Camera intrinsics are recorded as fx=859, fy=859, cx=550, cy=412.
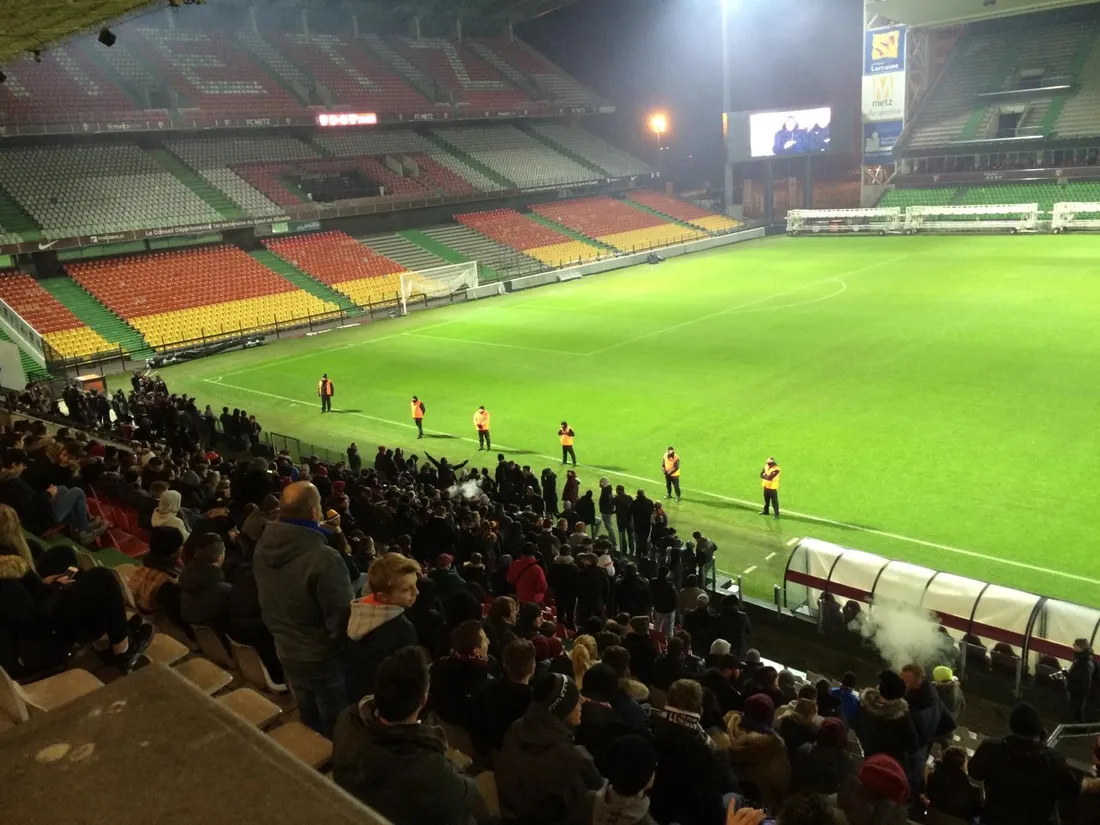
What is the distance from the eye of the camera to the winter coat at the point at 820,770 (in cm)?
525

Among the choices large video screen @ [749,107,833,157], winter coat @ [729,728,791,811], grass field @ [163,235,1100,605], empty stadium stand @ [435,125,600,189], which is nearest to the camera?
winter coat @ [729,728,791,811]

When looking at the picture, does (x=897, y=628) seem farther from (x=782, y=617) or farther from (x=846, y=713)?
(x=846, y=713)

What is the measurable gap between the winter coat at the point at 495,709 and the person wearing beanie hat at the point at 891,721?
8.83 feet

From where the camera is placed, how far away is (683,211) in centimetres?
6612

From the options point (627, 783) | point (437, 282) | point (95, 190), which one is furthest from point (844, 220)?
point (627, 783)

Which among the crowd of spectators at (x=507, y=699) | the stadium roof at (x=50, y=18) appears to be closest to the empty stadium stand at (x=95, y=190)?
the stadium roof at (x=50, y=18)

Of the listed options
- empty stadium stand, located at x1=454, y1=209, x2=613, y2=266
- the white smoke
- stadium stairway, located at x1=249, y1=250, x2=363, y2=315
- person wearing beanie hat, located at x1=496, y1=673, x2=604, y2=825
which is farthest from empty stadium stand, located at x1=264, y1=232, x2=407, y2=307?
person wearing beanie hat, located at x1=496, y1=673, x2=604, y2=825

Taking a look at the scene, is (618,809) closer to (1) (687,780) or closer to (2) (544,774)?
(2) (544,774)

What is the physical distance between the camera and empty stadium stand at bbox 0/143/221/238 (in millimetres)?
39562

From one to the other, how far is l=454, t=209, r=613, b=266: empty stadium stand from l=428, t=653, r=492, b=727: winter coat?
159ft

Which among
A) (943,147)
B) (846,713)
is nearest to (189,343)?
(846,713)

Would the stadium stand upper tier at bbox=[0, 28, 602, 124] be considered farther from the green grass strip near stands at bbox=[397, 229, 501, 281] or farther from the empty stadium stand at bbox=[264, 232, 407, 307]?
the green grass strip near stands at bbox=[397, 229, 501, 281]

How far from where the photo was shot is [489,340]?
1366 inches

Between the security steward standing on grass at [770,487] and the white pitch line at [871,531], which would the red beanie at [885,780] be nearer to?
the white pitch line at [871,531]
